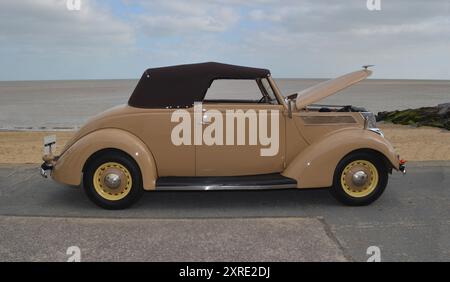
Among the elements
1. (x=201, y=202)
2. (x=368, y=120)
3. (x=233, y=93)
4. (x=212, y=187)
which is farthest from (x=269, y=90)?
(x=233, y=93)

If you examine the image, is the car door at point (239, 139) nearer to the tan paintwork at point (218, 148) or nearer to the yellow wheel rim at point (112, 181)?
the tan paintwork at point (218, 148)

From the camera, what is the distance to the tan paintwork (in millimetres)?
5418

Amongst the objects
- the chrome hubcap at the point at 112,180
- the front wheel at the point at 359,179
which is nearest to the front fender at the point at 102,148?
the chrome hubcap at the point at 112,180

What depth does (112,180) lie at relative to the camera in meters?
5.38

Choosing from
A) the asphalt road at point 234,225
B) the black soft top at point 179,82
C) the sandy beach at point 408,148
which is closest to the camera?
the asphalt road at point 234,225

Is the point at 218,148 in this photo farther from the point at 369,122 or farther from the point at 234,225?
the point at 369,122

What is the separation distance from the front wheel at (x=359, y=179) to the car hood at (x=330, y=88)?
0.91 meters

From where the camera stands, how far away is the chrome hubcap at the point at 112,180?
5379 millimetres

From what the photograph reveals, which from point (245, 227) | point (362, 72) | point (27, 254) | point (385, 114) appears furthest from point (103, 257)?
point (385, 114)

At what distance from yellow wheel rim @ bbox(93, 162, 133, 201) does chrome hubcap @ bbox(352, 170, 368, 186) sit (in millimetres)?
2898

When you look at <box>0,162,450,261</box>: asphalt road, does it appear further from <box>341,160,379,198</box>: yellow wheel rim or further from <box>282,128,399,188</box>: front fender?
<box>282,128,399,188</box>: front fender

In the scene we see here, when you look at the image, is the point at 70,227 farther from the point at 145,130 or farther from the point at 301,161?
the point at 301,161
